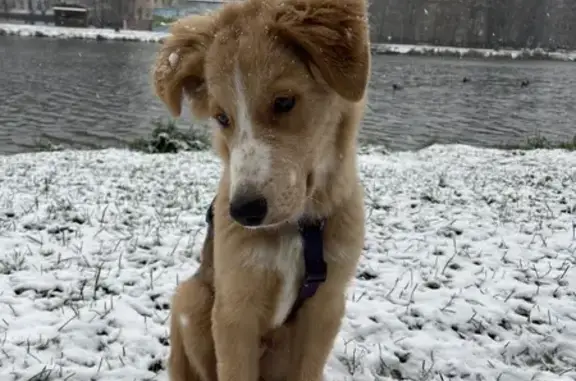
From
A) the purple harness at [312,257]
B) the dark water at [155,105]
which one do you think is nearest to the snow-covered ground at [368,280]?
the purple harness at [312,257]

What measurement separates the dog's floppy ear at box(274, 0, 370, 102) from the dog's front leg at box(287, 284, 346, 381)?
3.56ft

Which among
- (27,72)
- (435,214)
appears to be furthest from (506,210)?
(27,72)

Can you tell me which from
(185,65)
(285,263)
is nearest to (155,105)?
(185,65)

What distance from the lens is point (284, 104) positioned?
237 cm

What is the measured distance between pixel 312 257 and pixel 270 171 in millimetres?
641

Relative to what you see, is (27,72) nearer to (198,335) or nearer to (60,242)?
(60,242)

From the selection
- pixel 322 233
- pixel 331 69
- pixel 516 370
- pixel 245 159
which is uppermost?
pixel 331 69

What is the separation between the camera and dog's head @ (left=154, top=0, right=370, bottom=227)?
7.38 feet

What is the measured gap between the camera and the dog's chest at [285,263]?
105 inches

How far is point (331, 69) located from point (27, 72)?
28.9 m

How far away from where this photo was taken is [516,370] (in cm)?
344

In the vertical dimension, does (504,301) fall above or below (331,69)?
below

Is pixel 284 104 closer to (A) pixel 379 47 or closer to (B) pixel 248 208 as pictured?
(B) pixel 248 208

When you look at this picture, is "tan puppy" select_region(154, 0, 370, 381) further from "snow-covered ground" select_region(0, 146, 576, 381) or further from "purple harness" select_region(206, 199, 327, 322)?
A: "snow-covered ground" select_region(0, 146, 576, 381)
